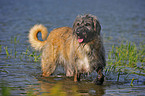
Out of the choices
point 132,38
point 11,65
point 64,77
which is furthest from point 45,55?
point 132,38

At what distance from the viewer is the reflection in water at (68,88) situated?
550 cm

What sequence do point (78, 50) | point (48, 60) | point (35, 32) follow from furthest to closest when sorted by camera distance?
point (35, 32) → point (48, 60) → point (78, 50)

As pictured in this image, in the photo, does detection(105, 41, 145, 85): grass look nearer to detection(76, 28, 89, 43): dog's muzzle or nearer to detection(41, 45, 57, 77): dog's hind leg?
detection(41, 45, 57, 77): dog's hind leg

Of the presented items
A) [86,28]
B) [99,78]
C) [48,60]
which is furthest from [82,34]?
[48,60]

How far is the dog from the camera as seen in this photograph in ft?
18.7

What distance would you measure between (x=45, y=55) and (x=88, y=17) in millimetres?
1890

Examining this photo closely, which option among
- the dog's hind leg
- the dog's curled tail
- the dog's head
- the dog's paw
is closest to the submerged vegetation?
the dog's paw

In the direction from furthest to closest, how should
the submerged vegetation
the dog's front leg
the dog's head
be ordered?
the submerged vegetation
the dog's front leg
the dog's head

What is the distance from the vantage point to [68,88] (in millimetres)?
5988

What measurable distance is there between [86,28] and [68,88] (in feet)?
4.80

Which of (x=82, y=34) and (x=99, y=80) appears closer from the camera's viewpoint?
(x=82, y=34)

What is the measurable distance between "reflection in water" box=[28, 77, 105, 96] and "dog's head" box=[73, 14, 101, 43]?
1116 millimetres

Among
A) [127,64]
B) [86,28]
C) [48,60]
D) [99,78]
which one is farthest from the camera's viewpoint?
[127,64]

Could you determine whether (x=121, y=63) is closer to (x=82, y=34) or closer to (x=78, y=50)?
(x=78, y=50)
